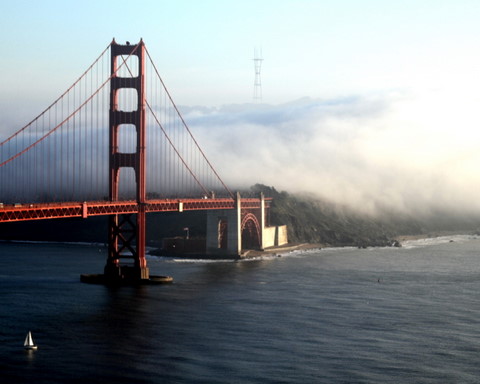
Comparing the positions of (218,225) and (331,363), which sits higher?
(218,225)

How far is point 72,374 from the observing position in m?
50.3

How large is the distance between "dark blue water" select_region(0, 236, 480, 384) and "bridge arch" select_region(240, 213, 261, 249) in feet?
122

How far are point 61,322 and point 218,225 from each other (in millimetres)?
75301

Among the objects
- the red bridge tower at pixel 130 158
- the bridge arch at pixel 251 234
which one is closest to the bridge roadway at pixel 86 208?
the red bridge tower at pixel 130 158

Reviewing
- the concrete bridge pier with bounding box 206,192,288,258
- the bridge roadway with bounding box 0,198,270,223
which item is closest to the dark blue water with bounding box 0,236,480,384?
the bridge roadway with bounding box 0,198,270,223

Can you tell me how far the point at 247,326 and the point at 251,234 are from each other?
87562 mm

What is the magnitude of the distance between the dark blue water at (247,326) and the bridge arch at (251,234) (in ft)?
122

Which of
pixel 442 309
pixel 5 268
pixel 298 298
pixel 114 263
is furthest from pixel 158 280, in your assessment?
pixel 442 309

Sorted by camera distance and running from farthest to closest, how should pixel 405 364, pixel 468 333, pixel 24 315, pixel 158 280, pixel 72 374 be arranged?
pixel 158 280
pixel 24 315
pixel 468 333
pixel 405 364
pixel 72 374

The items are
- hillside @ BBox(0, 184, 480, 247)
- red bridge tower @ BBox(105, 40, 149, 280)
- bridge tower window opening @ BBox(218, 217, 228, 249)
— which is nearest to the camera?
red bridge tower @ BBox(105, 40, 149, 280)

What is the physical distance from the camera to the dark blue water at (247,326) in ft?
169

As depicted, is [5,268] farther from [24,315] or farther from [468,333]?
[468,333]

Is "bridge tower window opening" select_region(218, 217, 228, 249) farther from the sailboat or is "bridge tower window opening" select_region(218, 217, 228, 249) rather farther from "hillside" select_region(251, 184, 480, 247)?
the sailboat

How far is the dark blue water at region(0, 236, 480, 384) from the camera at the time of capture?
5159cm
